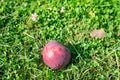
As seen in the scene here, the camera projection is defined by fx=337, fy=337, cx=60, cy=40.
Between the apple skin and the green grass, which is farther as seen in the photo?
the green grass

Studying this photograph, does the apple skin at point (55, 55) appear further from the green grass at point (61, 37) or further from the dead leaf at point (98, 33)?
the dead leaf at point (98, 33)

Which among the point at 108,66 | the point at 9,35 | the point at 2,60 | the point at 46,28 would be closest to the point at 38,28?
the point at 46,28

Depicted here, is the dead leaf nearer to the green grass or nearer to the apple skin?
the green grass

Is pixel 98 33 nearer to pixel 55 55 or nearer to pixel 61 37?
pixel 61 37

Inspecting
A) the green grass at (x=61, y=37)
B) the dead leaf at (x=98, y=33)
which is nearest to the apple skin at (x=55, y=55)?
the green grass at (x=61, y=37)

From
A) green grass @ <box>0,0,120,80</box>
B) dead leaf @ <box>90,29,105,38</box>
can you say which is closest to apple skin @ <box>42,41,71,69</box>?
green grass @ <box>0,0,120,80</box>

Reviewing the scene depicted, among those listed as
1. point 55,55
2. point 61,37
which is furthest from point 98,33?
point 55,55
